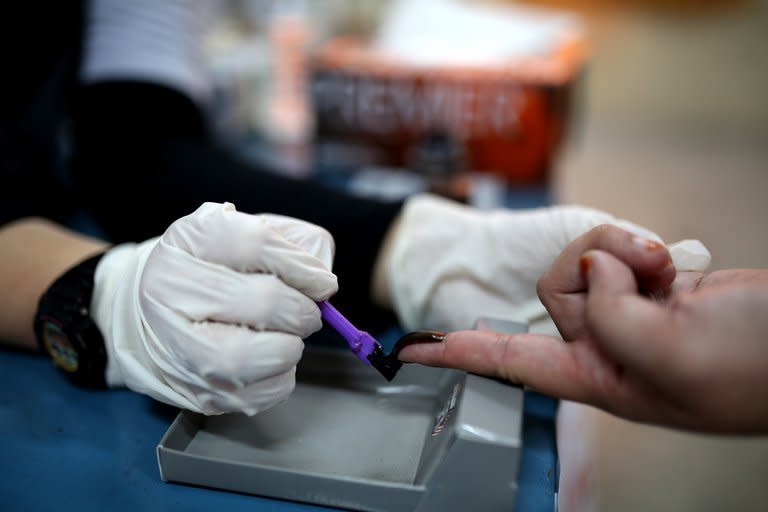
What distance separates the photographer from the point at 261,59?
1.43 m

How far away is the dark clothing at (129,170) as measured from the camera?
66 centimetres

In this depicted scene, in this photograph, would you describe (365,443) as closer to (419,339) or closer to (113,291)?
(419,339)

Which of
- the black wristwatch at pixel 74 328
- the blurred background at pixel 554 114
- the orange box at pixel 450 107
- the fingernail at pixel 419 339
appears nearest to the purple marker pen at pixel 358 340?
the fingernail at pixel 419 339

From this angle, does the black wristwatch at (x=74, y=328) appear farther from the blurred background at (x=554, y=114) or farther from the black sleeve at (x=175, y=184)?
the blurred background at (x=554, y=114)

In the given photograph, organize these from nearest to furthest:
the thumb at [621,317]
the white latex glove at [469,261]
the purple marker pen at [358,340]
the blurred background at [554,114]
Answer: the thumb at [621,317] → the purple marker pen at [358,340] → the white latex glove at [469,261] → the blurred background at [554,114]

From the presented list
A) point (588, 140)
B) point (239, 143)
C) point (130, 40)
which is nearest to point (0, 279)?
point (130, 40)

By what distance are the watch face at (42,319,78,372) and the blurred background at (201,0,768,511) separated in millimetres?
624

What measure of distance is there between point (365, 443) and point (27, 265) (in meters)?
0.41

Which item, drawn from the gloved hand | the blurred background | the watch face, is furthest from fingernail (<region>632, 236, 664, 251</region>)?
the watch face

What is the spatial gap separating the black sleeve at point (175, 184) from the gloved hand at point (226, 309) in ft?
0.53

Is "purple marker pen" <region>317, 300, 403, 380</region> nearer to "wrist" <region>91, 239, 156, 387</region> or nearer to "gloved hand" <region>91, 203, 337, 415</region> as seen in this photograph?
"gloved hand" <region>91, 203, 337, 415</region>

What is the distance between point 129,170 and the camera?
80 cm

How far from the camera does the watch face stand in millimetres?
528

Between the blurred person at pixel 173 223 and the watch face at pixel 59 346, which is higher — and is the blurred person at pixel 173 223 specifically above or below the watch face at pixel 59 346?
above
